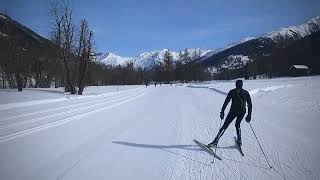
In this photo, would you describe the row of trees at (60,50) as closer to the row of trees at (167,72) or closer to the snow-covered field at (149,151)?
the snow-covered field at (149,151)

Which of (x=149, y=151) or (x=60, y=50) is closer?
(x=149, y=151)

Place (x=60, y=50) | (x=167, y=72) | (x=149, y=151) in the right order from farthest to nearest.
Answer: (x=167, y=72) < (x=60, y=50) < (x=149, y=151)

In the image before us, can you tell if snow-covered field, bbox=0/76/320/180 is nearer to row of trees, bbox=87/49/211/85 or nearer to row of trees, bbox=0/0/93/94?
row of trees, bbox=0/0/93/94

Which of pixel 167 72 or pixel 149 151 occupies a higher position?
pixel 167 72

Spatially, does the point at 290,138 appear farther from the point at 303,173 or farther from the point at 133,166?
the point at 133,166

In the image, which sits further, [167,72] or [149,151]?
[167,72]

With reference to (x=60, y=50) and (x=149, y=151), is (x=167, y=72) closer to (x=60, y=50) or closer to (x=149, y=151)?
(x=60, y=50)

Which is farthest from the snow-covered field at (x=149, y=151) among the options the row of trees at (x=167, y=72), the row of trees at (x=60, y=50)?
the row of trees at (x=167, y=72)

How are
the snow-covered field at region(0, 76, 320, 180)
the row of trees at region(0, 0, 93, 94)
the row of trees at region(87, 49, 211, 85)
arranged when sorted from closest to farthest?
the snow-covered field at region(0, 76, 320, 180) → the row of trees at region(0, 0, 93, 94) → the row of trees at region(87, 49, 211, 85)

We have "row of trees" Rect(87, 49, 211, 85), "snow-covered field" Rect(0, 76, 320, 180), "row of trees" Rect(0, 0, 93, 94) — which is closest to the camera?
"snow-covered field" Rect(0, 76, 320, 180)

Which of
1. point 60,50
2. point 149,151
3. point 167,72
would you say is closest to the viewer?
point 149,151

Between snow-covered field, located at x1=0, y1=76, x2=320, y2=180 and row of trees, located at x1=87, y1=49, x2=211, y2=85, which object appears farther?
row of trees, located at x1=87, y1=49, x2=211, y2=85

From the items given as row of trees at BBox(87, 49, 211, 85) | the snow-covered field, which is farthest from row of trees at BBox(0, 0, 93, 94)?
row of trees at BBox(87, 49, 211, 85)

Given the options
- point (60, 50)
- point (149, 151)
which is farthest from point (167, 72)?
point (149, 151)
